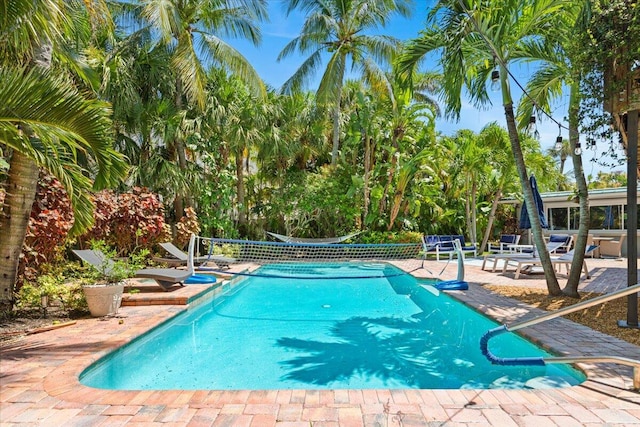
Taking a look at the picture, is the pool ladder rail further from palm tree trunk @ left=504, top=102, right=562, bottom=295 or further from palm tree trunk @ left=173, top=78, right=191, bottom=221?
palm tree trunk @ left=173, top=78, right=191, bottom=221

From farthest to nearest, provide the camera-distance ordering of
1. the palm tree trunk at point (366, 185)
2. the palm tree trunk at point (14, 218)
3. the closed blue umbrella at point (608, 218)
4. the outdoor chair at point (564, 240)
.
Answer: the closed blue umbrella at point (608, 218) < the palm tree trunk at point (366, 185) < the outdoor chair at point (564, 240) < the palm tree trunk at point (14, 218)

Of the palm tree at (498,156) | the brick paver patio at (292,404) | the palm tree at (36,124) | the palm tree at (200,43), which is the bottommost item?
the brick paver patio at (292,404)

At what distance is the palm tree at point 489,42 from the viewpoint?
682 centimetres

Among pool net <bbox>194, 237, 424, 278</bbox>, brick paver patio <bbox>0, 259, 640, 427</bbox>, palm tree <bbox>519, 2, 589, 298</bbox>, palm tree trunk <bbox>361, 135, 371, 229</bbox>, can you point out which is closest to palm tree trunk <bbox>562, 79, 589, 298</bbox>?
palm tree <bbox>519, 2, 589, 298</bbox>

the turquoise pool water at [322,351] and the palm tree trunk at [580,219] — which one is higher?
the palm tree trunk at [580,219]

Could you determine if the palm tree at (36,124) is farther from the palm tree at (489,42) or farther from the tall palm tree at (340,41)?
the tall palm tree at (340,41)

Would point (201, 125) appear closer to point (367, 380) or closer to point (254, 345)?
point (254, 345)

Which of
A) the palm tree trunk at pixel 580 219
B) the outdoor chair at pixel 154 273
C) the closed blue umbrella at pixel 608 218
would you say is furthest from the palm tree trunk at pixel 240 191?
the closed blue umbrella at pixel 608 218

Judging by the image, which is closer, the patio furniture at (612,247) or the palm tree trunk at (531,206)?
the palm tree trunk at (531,206)

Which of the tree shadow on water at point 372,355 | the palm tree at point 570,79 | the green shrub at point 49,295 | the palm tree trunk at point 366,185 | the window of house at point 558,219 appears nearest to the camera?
the tree shadow on water at point 372,355

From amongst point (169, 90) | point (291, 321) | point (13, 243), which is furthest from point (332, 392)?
point (169, 90)

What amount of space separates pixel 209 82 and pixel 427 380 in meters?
14.6

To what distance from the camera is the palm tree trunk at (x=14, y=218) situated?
5273 mm

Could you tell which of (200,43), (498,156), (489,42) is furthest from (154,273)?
(498,156)
